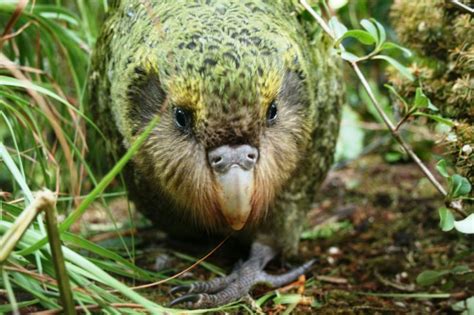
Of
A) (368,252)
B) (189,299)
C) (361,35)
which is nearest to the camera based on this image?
(361,35)

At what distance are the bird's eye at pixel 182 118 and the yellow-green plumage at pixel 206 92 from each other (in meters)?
0.02

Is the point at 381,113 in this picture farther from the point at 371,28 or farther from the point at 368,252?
the point at 368,252

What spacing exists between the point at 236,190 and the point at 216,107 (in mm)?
261

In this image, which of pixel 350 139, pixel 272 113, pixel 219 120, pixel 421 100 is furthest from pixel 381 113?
pixel 350 139

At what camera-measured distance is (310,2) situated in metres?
2.70

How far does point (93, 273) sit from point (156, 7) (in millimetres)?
1078

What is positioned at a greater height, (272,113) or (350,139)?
(350,139)

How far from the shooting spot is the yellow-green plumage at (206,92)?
2.06m

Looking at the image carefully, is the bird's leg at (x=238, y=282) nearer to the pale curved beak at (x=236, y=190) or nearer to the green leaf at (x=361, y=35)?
the pale curved beak at (x=236, y=190)

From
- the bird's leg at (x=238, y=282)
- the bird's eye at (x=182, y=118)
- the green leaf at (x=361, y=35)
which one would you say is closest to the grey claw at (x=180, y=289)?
the bird's leg at (x=238, y=282)

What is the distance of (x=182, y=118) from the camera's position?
212 centimetres

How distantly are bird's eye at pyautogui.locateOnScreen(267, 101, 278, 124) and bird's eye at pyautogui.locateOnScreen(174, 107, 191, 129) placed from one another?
0.27 meters

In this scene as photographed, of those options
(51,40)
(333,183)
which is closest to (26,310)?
(51,40)

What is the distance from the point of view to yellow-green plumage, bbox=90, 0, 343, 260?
2059 mm
